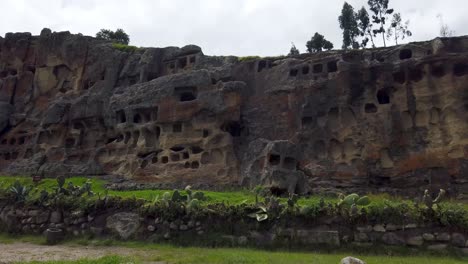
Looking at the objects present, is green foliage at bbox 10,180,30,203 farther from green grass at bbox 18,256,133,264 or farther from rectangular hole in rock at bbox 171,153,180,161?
rectangular hole in rock at bbox 171,153,180,161

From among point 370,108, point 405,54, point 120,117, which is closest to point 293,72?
point 370,108

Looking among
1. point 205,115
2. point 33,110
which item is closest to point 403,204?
point 205,115

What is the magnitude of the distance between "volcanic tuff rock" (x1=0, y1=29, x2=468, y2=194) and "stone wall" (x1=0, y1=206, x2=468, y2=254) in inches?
406

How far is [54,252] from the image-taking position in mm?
14609

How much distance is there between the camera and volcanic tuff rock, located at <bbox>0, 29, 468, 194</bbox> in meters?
31.6

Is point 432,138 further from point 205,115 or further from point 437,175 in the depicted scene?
point 205,115

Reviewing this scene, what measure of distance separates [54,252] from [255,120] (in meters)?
24.4

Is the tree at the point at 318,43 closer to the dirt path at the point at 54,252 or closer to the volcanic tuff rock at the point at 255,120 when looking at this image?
the volcanic tuff rock at the point at 255,120

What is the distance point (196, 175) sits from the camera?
113ft

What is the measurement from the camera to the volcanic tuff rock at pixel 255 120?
3156 cm

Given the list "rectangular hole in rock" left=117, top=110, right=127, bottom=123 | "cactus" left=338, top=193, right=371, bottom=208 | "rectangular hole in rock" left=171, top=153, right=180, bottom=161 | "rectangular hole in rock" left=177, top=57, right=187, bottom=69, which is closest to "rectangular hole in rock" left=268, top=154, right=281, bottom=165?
"rectangular hole in rock" left=171, top=153, right=180, bottom=161

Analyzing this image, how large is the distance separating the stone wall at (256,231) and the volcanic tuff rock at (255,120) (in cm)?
1032

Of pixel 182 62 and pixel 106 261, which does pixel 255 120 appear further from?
pixel 106 261

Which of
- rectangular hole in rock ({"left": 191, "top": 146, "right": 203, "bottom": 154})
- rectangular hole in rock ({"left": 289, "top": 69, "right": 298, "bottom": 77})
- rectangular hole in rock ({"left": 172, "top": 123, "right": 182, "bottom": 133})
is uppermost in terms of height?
rectangular hole in rock ({"left": 289, "top": 69, "right": 298, "bottom": 77})
